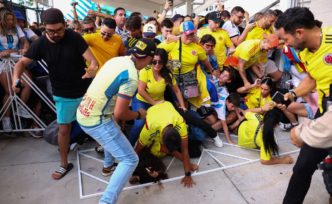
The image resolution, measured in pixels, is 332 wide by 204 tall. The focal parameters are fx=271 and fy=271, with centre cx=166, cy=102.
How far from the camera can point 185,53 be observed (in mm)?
3955

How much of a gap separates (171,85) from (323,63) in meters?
1.97

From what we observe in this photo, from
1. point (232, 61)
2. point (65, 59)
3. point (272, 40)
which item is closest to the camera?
point (65, 59)

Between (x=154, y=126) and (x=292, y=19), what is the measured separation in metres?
1.69

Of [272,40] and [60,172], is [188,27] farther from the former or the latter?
[60,172]

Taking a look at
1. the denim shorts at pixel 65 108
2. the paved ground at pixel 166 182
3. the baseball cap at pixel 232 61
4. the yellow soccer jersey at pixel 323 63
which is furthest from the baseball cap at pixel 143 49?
the baseball cap at pixel 232 61

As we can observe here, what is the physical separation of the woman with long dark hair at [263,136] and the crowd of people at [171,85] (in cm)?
1

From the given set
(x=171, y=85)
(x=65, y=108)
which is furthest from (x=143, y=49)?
(x=171, y=85)

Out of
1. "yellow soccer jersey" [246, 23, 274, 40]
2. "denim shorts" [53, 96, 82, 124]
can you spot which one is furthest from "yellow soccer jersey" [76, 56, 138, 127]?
"yellow soccer jersey" [246, 23, 274, 40]

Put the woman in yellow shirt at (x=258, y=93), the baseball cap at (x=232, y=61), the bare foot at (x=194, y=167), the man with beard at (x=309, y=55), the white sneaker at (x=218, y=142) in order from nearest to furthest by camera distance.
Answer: the man with beard at (x=309, y=55)
the bare foot at (x=194, y=167)
the white sneaker at (x=218, y=142)
the woman in yellow shirt at (x=258, y=93)
the baseball cap at (x=232, y=61)

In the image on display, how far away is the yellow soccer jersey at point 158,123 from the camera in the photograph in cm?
293

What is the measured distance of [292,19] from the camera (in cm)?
192

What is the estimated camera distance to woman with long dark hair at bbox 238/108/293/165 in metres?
3.21

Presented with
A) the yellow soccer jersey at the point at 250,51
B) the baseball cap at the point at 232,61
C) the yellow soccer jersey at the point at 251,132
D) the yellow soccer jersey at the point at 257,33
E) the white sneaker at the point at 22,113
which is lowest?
the yellow soccer jersey at the point at 251,132

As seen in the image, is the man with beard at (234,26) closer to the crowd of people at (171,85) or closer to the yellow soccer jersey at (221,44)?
the crowd of people at (171,85)
